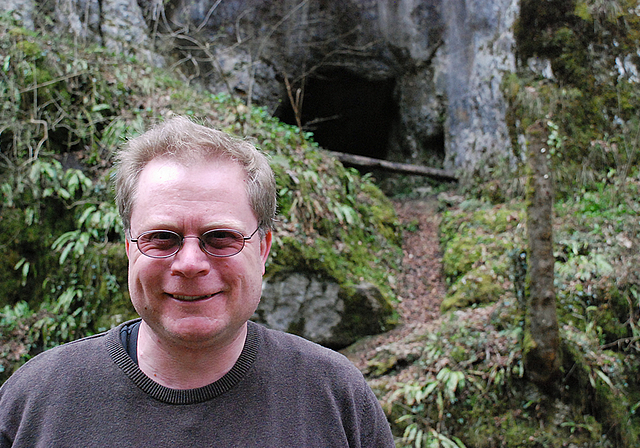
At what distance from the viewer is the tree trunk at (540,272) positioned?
3.70 meters

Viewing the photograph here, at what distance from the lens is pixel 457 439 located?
3.89 meters

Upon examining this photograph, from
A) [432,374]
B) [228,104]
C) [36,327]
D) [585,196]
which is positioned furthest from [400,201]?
[36,327]

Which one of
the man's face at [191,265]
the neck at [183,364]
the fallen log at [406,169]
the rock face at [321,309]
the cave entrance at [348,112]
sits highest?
the cave entrance at [348,112]

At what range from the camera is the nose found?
135 centimetres

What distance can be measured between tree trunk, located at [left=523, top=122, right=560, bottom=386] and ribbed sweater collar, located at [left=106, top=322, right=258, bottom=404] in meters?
3.02

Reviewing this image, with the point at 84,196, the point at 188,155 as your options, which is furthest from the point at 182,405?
the point at 84,196

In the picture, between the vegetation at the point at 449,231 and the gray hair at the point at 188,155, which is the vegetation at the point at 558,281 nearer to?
the vegetation at the point at 449,231

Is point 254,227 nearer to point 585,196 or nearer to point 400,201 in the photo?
point 585,196

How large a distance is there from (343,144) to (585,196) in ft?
25.3

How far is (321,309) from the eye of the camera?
5.39 m

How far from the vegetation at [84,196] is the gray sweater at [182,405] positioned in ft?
12.1

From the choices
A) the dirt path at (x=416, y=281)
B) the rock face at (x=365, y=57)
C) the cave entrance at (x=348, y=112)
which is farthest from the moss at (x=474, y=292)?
the cave entrance at (x=348, y=112)

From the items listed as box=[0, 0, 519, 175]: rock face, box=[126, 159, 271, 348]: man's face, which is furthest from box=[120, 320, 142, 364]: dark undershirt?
box=[0, 0, 519, 175]: rock face

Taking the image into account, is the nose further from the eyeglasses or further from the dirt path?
the dirt path
